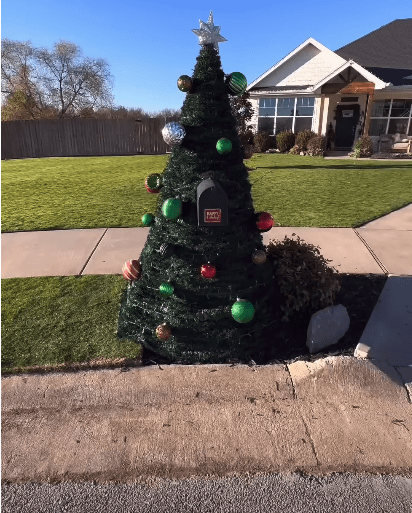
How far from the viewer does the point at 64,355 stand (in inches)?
125

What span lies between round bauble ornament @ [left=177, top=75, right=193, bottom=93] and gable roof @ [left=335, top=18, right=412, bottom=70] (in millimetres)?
20829

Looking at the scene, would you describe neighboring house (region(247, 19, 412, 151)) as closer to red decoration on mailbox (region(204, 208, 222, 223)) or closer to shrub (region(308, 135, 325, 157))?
shrub (region(308, 135, 325, 157))

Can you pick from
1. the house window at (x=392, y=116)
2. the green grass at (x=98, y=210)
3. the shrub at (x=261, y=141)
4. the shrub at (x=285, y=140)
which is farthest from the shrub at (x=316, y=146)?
the house window at (x=392, y=116)

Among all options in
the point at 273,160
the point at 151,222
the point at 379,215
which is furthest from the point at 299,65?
the point at 151,222

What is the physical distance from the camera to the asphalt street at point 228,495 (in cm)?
199

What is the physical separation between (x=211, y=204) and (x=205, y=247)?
15.4 inches

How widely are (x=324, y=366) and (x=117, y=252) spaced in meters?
3.46

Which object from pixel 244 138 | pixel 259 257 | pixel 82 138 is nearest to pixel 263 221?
pixel 259 257

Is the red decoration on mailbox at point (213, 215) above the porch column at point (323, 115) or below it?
below

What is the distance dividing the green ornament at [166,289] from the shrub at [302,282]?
1.08 metres

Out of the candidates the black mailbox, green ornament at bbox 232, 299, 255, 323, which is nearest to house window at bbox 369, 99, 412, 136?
the black mailbox

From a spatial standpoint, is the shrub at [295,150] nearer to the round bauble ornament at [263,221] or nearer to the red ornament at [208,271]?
the round bauble ornament at [263,221]

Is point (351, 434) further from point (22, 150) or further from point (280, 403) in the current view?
point (22, 150)

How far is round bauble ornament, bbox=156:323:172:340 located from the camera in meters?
3.03
